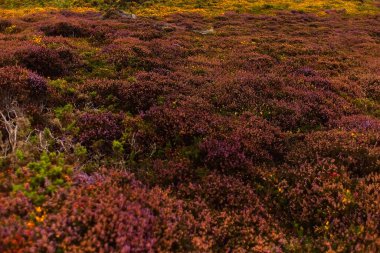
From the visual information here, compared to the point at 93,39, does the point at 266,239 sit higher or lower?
lower

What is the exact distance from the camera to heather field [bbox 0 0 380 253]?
5496 mm

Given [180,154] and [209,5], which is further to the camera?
[209,5]

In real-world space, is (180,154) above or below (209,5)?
below

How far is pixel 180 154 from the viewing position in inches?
335

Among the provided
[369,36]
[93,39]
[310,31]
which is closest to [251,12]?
[310,31]

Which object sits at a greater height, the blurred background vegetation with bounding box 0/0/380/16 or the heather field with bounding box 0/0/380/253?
the blurred background vegetation with bounding box 0/0/380/16

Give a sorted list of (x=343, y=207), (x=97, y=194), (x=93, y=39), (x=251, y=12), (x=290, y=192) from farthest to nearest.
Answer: (x=251, y=12)
(x=93, y=39)
(x=290, y=192)
(x=343, y=207)
(x=97, y=194)

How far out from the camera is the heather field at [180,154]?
18.0 ft

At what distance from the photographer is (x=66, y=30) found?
2145cm

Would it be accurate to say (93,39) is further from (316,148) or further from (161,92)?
(316,148)

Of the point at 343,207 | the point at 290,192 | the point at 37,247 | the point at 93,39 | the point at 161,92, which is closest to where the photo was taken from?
the point at 37,247

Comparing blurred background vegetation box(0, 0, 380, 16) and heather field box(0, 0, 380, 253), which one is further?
A: blurred background vegetation box(0, 0, 380, 16)

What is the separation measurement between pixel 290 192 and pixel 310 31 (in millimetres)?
30239

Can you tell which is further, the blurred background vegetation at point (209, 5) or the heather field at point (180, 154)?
the blurred background vegetation at point (209, 5)
